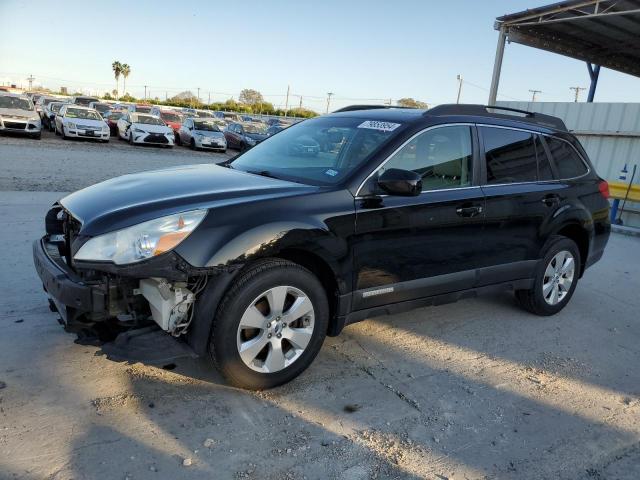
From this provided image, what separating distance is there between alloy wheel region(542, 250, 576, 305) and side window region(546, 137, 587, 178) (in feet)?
2.53

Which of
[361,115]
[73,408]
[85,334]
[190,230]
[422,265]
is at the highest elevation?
[361,115]

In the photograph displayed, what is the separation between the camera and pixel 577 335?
189 inches

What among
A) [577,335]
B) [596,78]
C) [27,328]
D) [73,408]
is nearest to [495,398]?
[577,335]

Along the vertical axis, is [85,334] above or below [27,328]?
above

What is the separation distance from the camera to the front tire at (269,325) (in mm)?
3035

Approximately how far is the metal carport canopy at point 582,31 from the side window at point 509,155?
337 inches

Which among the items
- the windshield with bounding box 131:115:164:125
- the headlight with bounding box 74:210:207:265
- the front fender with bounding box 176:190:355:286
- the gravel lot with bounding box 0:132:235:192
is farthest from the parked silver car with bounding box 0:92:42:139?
the front fender with bounding box 176:190:355:286

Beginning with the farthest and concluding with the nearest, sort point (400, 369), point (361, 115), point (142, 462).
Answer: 1. point (361, 115)
2. point (400, 369)
3. point (142, 462)

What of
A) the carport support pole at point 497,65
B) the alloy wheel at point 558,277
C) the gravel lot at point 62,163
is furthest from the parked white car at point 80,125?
the alloy wheel at point 558,277

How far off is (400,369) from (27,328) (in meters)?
2.70

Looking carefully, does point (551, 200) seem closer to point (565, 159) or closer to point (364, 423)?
point (565, 159)

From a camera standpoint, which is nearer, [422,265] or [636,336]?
[422,265]

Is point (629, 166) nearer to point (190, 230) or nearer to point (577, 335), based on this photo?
point (577, 335)

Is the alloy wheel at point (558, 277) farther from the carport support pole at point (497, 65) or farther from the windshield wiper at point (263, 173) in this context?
the carport support pole at point (497, 65)
